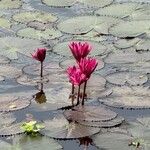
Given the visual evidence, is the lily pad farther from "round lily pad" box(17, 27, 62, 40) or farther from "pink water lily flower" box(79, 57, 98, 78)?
"pink water lily flower" box(79, 57, 98, 78)

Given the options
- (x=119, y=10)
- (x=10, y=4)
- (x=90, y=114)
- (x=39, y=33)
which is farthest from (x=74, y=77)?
(x=10, y=4)

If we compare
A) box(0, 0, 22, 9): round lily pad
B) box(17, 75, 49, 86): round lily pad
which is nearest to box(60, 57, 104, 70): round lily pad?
box(17, 75, 49, 86): round lily pad

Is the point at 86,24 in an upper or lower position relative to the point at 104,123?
upper

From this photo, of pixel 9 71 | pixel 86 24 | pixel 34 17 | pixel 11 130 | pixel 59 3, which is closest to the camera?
pixel 11 130

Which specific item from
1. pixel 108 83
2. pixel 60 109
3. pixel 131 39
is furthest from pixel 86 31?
pixel 60 109

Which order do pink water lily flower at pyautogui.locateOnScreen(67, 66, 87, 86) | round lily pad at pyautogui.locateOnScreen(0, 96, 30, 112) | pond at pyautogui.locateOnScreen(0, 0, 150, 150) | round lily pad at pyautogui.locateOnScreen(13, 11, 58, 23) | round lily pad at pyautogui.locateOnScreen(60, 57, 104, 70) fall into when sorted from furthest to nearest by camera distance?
round lily pad at pyautogui.locateOnScreen(13, 11, 58, 23) → round lily pad at pyautogui.locateOnScreen(60, 57, 104, 70) → round lily pad at pyautogui.locateOnScreen(0, 96, 30, 112) → pink water lily flower at pyautogui.locateOnScreen(67, 66, 87, 86) → pond at pyautogui.locateOnScreen(0, 0, 150, 150)

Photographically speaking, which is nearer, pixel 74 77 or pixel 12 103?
pixel 74 77

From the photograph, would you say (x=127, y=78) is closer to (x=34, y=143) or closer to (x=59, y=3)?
(x=34, y=143)

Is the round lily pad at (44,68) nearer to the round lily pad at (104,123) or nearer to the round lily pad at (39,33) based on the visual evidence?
the round lily pad at (39,33)
